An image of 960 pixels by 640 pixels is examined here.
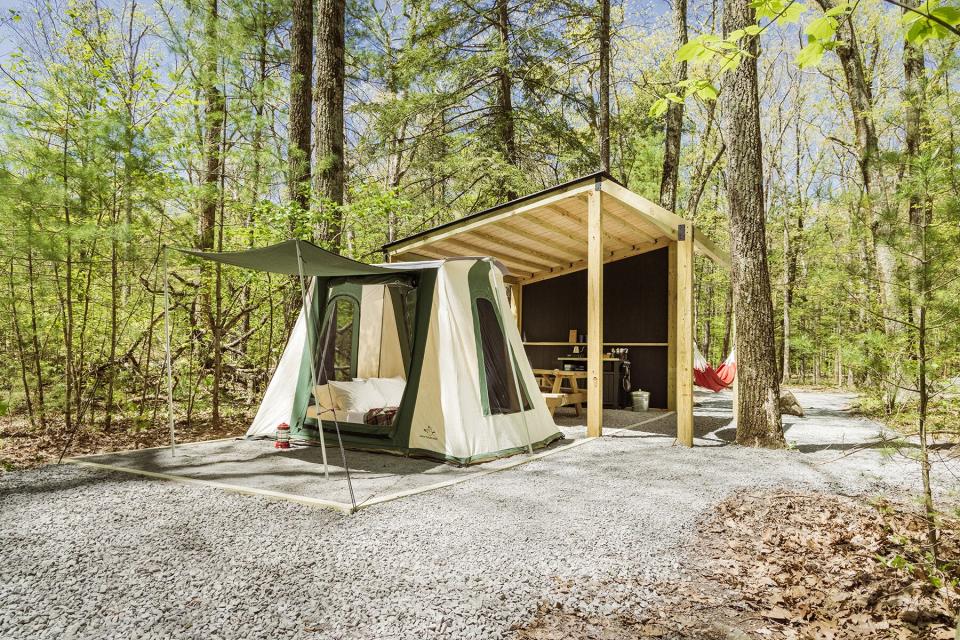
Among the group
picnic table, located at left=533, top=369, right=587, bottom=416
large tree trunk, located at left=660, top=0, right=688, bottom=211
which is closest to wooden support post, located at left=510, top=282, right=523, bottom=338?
picnic table, located at left=533, top=369, right=587, bottom=416

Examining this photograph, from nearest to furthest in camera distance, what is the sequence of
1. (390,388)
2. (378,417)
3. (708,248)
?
1. (378,417)
2. (390,388)
3. (708,248)

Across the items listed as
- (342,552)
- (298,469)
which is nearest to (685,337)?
(298,469)

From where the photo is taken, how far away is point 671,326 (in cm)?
830

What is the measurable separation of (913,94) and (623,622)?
26.7ft

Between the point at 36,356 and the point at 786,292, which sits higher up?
the point at 786,292

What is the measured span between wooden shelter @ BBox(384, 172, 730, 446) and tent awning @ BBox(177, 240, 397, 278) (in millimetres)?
2229

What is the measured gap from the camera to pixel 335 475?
3.94 meters

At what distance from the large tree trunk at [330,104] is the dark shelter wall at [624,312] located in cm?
488

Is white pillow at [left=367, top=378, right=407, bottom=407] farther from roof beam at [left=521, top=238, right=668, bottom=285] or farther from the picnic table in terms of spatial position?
roof beam at [left=521, top=238, right=668, bottom=285]

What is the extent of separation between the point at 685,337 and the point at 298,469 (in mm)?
3734

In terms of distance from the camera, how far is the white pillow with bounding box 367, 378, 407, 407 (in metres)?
5.58

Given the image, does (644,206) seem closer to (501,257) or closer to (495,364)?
(495,364)

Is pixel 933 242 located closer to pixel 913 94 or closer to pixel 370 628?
pixel 370 628

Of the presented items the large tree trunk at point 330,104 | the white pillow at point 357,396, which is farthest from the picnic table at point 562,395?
the large tree trunk at point 330,104
